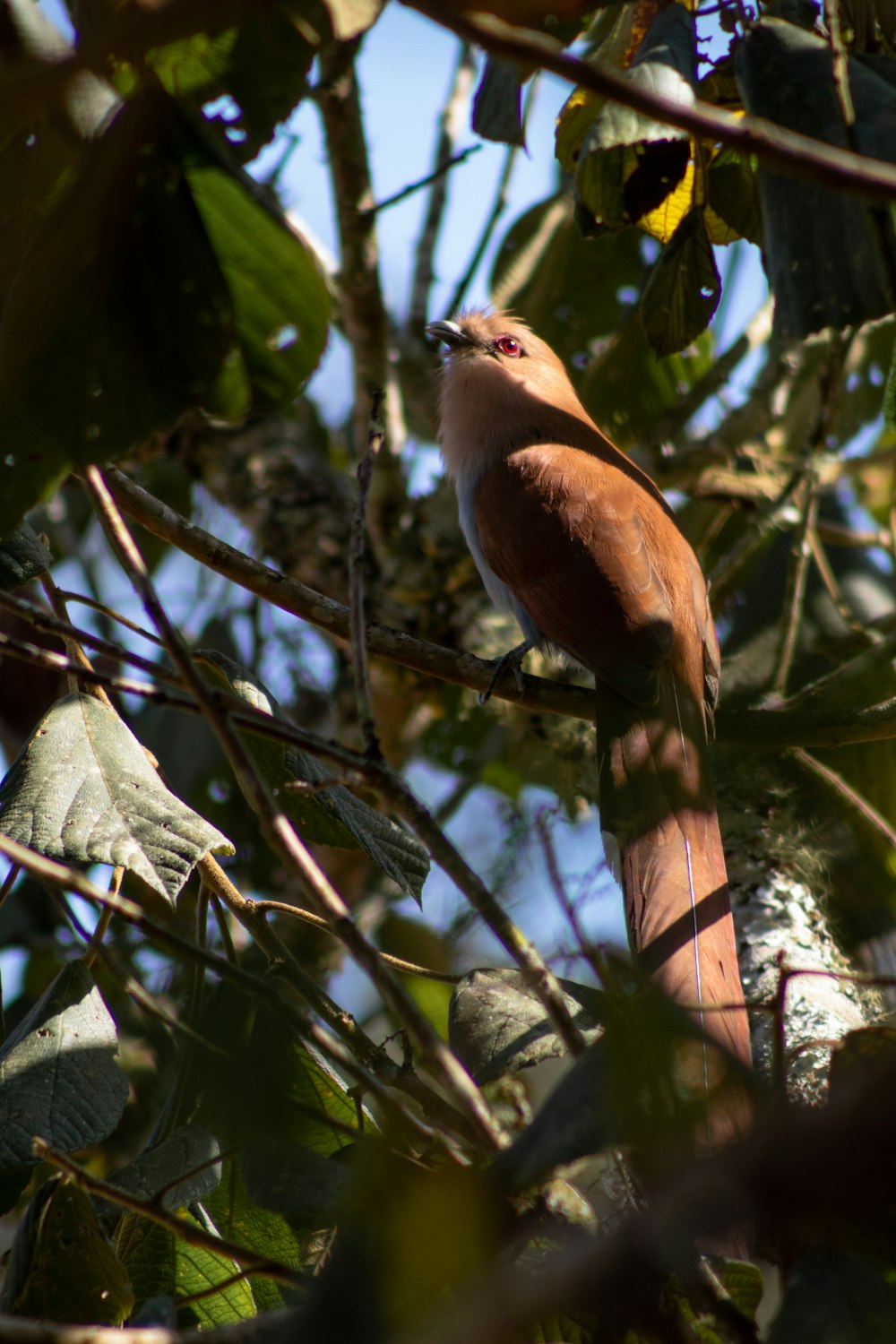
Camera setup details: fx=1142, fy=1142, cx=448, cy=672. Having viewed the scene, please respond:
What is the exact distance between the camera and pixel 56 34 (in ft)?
4.00

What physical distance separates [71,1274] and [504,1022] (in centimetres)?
63

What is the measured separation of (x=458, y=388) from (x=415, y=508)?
496 millimetres

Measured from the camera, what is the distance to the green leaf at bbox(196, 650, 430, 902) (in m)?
1.91

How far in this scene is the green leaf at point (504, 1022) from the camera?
61.0 inches

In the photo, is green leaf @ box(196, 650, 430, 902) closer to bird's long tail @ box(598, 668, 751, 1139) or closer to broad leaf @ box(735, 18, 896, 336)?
bird's long tail @ box(598, 668, 751, 1139)

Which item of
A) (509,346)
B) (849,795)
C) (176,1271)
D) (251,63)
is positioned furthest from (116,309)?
(509,346)

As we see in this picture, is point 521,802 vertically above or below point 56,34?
above

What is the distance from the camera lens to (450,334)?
383 centimetres

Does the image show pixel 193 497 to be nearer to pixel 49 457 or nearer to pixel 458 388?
pixel 458 388

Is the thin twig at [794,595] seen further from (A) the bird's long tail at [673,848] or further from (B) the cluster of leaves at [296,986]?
(B) the cluster of leaves at [296,986]

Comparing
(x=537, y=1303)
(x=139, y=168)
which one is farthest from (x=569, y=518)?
(x=537, y=1303)

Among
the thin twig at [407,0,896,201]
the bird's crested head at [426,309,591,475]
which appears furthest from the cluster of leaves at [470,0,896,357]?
the bird's crested head at [426,309,591,475]

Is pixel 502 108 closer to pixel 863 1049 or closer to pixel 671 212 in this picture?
pixel 671 212

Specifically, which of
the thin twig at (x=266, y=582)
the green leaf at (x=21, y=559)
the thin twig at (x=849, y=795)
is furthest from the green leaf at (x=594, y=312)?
the green leaf at (x=21, y=559)
